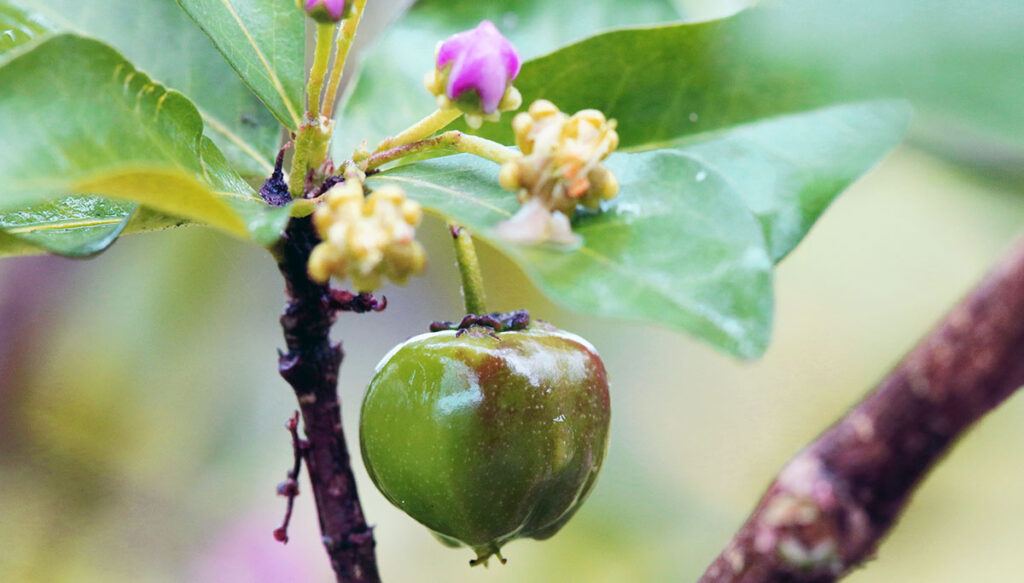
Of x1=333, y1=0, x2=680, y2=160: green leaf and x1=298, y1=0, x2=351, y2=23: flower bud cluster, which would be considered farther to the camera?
x1=333, y1=0, x2=680, y2=160: green leaf

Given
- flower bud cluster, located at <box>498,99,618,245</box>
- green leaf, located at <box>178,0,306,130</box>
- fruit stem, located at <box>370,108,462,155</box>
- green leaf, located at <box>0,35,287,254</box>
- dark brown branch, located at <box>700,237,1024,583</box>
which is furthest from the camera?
green leaf, located at <box>178,0,306,130</box>

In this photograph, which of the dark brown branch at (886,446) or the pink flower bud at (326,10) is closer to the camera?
the dark brown branch at (886,446)

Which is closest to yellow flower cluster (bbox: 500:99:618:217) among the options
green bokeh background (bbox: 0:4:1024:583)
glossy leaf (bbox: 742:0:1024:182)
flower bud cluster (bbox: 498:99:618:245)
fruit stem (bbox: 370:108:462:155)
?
flower bud cluster (bbox: 498:99:618:245)

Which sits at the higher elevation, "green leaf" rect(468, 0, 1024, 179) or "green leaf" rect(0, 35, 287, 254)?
"green leaf" rect(0, 35, 287, 254)

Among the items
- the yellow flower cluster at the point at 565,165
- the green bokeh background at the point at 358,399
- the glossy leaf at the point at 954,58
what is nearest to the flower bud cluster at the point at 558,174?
the yellow flower cluster at the point at 565,165

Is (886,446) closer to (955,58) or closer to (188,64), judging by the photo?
(955,58)

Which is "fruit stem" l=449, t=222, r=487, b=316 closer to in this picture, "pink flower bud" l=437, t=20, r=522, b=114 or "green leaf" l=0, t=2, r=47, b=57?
"pink flower bud" l=437, t=20, r=522, b=114

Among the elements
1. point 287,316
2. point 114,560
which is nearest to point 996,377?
point 287,316

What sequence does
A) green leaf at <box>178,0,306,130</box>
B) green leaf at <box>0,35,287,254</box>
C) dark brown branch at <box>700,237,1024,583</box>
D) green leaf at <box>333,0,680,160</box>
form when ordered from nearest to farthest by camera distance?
dark brown branch at <box>700,237,1024,583</box> → green leaf at <box>0,35,287,254</box> → green leaf at <box>178,0,306,130</box> → green leaf at <box>333,0,680,160</box>

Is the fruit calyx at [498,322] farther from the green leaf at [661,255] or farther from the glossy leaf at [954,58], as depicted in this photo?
the glossy leaf at [954,58]
